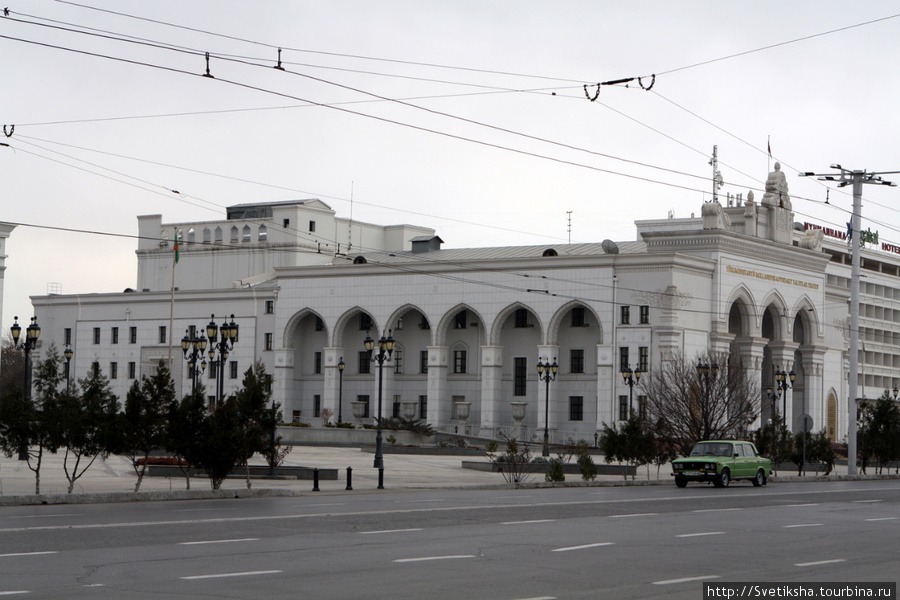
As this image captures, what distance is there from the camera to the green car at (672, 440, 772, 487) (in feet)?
119

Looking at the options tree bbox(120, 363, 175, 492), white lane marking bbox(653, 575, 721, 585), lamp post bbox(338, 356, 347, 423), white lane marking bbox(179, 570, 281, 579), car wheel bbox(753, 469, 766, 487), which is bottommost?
car wheel bbox(753, 469, 766, 487)

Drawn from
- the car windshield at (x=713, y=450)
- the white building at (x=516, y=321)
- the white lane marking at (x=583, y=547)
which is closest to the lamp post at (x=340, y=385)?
the white building at (x=516, y=321)

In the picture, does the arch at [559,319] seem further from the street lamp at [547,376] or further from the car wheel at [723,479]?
the car wheel at [723,479]

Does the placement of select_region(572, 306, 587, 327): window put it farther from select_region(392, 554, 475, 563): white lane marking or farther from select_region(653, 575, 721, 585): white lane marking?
select_region(653, 575, 721, 585): white lane marking

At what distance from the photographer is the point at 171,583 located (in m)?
12.9

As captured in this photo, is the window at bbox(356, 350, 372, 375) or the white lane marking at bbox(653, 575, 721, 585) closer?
the white lane marking at bbox(653, 575, 721, 585)

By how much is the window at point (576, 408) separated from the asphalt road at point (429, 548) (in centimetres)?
4727

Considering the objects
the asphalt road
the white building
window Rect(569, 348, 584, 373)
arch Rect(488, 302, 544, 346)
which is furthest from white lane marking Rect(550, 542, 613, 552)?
→ window Rect(569, 348, 584, 373)

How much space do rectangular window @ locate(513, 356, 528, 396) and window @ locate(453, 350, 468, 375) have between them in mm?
3517

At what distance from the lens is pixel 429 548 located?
55.0 ft

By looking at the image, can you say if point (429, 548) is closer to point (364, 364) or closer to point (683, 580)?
point (683, 580)

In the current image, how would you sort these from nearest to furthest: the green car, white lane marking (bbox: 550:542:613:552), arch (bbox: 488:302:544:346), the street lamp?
1. white lane marking (bbox: 550:542:613:552)
2. the green car
3. the street lamp
4. arch (bbox: 488:302:544:346)

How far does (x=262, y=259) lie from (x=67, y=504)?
72635mm

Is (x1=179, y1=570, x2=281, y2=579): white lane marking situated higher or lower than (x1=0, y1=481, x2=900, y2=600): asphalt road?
higher
